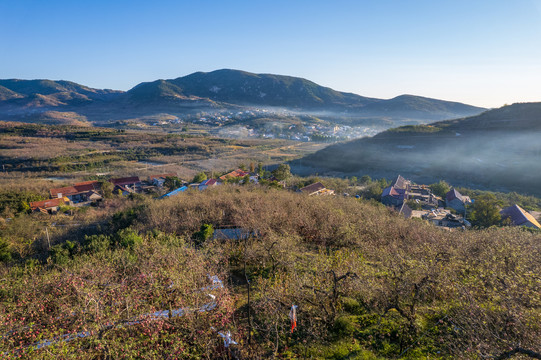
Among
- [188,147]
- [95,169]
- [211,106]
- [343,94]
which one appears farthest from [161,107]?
[343,94]

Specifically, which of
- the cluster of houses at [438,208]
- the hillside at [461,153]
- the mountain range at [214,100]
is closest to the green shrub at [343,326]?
the cluster of houses at [438,208]

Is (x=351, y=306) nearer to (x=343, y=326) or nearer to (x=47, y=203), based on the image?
(x=343, y=326)

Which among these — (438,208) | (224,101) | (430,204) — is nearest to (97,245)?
(438,208)

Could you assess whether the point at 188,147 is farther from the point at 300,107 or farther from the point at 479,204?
the point at 300,107

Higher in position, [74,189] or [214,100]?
[214,100]

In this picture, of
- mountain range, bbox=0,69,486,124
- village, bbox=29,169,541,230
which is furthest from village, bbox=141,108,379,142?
village, bbox=29,169,541,230

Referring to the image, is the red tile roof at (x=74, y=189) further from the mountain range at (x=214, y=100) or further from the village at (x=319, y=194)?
the mountain range at (x=214, y=100)

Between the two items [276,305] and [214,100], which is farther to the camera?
[214,100]
